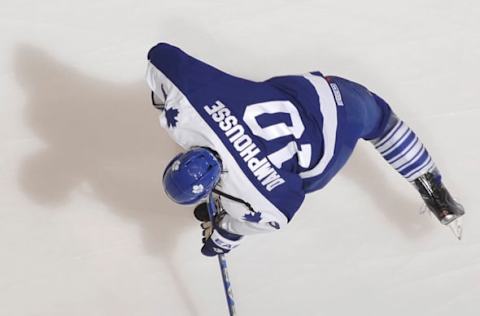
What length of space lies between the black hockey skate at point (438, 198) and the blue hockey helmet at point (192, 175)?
28.4 inches

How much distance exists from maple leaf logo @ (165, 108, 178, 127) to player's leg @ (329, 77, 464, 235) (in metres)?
0.43

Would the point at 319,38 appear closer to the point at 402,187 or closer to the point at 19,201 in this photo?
the point at 402,187

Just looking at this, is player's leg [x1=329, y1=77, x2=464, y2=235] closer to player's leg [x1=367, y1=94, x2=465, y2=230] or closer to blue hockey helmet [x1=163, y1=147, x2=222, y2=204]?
player's leg [x1=367, y1=94, x2=465, y2=230]

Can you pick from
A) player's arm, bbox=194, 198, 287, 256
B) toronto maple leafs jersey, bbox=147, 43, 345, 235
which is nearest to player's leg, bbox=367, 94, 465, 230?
toronto maple leafs jersey, bbox=147, 43, 345, 235

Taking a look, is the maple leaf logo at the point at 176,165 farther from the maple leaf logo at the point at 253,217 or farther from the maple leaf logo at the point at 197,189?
the maple leaf logo at the point at 253,217

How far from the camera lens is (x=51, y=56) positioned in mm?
2367

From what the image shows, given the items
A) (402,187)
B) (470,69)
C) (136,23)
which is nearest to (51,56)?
(136,23)

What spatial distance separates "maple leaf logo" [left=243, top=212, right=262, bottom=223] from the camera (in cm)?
177

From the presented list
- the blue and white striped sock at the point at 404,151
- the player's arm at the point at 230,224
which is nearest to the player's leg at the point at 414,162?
the blue and white striped sock at the point at 404,151

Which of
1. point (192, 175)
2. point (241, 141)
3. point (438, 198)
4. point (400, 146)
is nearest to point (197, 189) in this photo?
point (192, 175)

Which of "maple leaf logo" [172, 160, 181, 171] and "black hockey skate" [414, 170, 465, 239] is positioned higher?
"maple leaf logo" [172, 160, 181, 171]

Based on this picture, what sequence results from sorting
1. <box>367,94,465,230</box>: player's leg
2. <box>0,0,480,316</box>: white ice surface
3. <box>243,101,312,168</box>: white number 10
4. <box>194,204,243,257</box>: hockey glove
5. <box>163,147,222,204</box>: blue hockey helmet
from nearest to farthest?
<box>163,147,222,204</box>: blue hockey helmet → <box>243,101,312,168</box>: white number 10 → <box>194,204,243,257</box>: hockey glove → <box>367,94,465,230</box>: player's leg → <box>0,0,480,316</box>: white ice surface

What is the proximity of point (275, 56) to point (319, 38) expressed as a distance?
0.15 m

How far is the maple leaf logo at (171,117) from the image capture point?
173cm
